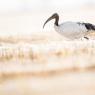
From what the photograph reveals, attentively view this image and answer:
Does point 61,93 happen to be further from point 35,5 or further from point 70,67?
point 35,5

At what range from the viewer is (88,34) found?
12578 millimetres

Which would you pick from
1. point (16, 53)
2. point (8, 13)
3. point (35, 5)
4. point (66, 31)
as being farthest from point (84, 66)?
point (35, 5)

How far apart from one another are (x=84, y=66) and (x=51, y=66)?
610 mm

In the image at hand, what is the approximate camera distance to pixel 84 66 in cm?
970

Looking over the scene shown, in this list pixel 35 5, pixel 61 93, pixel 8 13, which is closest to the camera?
pixel 61 93

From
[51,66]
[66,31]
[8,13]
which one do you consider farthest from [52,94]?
[8,13]

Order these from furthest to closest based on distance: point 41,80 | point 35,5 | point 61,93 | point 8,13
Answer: point 35,5, point 8,13, point 41,80, point 61,93

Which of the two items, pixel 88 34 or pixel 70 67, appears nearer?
pixel 70 67

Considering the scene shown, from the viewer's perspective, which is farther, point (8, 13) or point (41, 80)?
point (8, 13)

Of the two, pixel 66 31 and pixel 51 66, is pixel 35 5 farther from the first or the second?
pixel 51 66

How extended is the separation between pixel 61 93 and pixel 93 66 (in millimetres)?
1442

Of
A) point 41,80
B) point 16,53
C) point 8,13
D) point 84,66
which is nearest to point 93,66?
point 84,66

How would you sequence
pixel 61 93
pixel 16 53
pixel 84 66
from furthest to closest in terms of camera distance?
pixel 16 53 → pixel 84 66 → pixel 61 93

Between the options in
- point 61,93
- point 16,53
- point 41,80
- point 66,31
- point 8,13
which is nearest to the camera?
point 61,93
